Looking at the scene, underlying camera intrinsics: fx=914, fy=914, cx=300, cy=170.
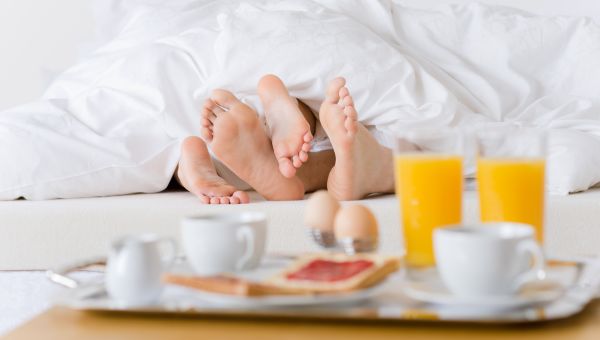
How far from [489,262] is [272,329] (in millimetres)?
207

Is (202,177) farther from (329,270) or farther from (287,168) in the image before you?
(329,270)

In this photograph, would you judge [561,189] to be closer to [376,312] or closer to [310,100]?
[310,100]

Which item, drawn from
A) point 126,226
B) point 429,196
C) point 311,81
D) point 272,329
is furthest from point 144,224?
point 272,329

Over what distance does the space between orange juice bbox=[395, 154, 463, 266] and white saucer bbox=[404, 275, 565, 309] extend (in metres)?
0.11

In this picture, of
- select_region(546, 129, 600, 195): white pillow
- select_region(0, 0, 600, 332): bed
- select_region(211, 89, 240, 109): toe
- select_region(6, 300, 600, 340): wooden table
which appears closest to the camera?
select_region(6, 300, 600, 340): wooden table

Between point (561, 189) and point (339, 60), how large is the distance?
0.59m

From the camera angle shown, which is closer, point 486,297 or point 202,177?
point 486,297

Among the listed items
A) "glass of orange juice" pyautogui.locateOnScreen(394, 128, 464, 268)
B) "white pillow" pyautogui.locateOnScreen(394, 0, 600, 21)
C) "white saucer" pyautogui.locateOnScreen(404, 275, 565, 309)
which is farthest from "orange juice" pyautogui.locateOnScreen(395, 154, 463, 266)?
"white pillow" pyautogui.locateOnScreen(394, 0, 600, 21)

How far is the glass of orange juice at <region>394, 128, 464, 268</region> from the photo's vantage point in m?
1.01

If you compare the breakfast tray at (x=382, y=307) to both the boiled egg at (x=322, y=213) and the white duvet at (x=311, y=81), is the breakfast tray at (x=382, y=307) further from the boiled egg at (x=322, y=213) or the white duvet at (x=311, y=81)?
the white duvet at (x=311, y=81)

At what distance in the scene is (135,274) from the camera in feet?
2.90

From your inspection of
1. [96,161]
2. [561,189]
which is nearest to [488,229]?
[561,189]

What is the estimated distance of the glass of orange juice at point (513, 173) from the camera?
3.31 feet

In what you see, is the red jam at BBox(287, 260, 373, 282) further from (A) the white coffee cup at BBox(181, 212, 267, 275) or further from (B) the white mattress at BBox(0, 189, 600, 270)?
(B) the white mattress at BBox(0, 189, 600, 270)
